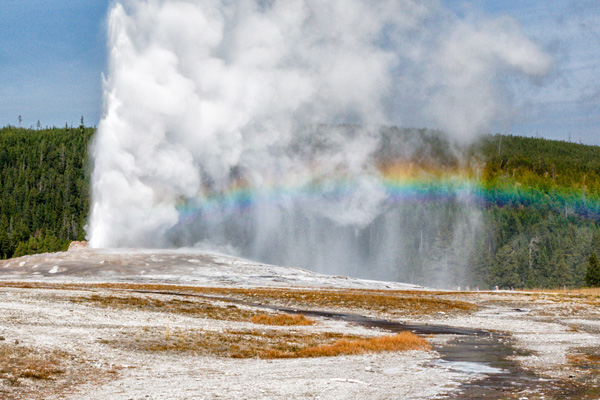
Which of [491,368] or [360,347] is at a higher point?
[491,368]

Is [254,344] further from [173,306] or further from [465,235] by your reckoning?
[465,235]

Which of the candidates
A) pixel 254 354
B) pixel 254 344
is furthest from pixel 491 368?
pixel 254 344

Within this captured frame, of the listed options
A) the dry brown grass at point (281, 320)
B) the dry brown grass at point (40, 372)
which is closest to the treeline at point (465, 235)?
the dry brown grass at point (281, 320)

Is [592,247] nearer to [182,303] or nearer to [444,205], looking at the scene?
[444,205]

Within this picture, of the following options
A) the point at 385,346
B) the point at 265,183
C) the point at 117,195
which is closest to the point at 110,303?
the point at 385,346

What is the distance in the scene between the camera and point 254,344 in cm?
2753

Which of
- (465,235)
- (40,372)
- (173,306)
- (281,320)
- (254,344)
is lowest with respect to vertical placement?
(281,320)

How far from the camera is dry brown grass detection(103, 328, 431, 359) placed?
2505cm

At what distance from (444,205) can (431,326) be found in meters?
140

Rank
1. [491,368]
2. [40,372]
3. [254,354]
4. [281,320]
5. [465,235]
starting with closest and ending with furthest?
[40,372], [491,368], [254,354], [281,320], [465,235]

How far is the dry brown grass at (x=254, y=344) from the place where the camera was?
25.0m

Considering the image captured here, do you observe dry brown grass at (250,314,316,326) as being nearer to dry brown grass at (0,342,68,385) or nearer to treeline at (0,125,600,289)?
dry brown grass at (0,342,68,385)

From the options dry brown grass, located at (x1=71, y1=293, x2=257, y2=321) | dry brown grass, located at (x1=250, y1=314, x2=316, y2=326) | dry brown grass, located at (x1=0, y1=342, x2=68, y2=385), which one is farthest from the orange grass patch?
dry brown grass, located at (x1=71, y1=293, x2=257, y2=321)

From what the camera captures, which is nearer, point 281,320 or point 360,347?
point 360,347
